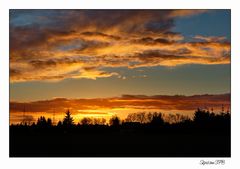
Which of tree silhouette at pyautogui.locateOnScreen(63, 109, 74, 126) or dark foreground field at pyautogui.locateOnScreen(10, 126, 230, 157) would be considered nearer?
dark foreground field at pyautogui.locateOnScreen(10, 126, 230, 157)

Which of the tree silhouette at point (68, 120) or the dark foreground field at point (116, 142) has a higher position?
the tree silhouette at point (68, 120)

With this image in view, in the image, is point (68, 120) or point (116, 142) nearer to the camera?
point (116, 142)

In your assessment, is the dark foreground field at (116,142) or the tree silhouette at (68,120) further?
the tree silhouette at (68,120)

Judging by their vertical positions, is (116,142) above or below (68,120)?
below

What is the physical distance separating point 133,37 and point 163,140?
2.32 m

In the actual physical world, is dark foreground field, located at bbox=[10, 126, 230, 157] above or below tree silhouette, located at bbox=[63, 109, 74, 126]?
below

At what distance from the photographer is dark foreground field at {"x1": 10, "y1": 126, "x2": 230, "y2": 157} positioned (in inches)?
446

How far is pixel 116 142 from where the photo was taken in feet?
37.9

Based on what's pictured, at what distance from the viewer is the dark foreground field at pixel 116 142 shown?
11325 millimetres
